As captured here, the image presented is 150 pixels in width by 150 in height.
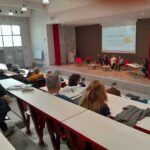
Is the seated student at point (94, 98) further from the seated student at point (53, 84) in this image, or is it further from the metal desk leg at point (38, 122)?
the metal desk leg at point (38, 122)

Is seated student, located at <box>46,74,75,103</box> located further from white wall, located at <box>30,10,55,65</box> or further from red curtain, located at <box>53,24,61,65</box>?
red curtain, located at <box>53,24,61,65</box>

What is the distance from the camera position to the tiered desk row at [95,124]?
1253mm

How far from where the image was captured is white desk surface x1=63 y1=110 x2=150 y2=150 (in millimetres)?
1224

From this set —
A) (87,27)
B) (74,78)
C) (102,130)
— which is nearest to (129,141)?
(102,130)

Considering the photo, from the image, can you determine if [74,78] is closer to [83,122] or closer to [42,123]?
[42,123]

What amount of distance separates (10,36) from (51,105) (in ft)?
27.7

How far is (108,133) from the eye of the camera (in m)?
1.37

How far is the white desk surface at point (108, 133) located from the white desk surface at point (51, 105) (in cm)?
14

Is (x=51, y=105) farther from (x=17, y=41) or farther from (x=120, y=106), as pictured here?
(x=17, y=41)

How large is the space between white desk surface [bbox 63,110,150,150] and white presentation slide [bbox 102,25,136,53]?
6275 millimetres

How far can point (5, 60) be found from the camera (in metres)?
9.44

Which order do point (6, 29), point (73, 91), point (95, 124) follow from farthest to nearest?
point (6, 29), point (73, 91), point (95, 124)

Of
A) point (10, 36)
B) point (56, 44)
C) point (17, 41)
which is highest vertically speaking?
point (10, 36)

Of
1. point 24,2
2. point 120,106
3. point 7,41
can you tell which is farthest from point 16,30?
point 120,106
